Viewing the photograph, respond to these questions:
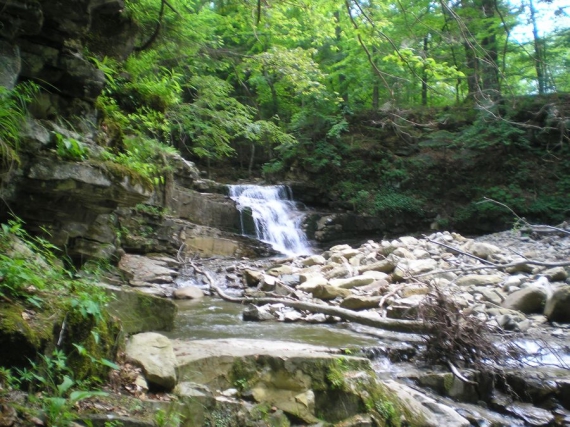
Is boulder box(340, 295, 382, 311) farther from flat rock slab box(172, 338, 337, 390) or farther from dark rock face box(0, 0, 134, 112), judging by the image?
dark rock face box(0, 0, 134, 112)

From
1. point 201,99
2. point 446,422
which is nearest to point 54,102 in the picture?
point 201,99

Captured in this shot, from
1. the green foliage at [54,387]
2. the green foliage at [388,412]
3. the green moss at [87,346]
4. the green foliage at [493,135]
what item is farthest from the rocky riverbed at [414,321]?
the green foliage at [493,135]

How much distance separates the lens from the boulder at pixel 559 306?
571cm

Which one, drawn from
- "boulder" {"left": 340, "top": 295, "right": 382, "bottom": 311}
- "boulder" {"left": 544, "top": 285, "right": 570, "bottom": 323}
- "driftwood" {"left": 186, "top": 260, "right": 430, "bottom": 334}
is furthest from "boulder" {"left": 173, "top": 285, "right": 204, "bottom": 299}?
"boulder" {"left": 544, "top": 285, "right": 570, "bottom": 323}

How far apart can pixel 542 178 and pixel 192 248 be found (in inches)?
490

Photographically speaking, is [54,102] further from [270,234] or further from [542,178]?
[542,178]

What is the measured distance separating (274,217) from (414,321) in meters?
10.2

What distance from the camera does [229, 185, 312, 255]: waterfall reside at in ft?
46.8

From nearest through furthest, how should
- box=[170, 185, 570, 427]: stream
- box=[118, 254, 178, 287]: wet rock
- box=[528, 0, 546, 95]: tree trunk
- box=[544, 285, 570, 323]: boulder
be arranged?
box=[528, 0, 546, 95]: tree trunk < box=[170, 185, 570, 427]: stream < box=[544, 285, 570, 323]: boulder < box=[118, 254, 178, 287]: wet rock

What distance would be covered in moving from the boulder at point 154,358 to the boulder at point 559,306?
5.22 m

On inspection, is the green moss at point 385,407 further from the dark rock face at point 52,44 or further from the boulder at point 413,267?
the boulder at point 413,267

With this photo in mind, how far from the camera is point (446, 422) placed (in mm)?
3264

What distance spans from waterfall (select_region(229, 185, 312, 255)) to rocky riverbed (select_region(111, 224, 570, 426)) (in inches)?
148

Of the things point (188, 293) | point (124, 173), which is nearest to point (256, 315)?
point (188, 293)
